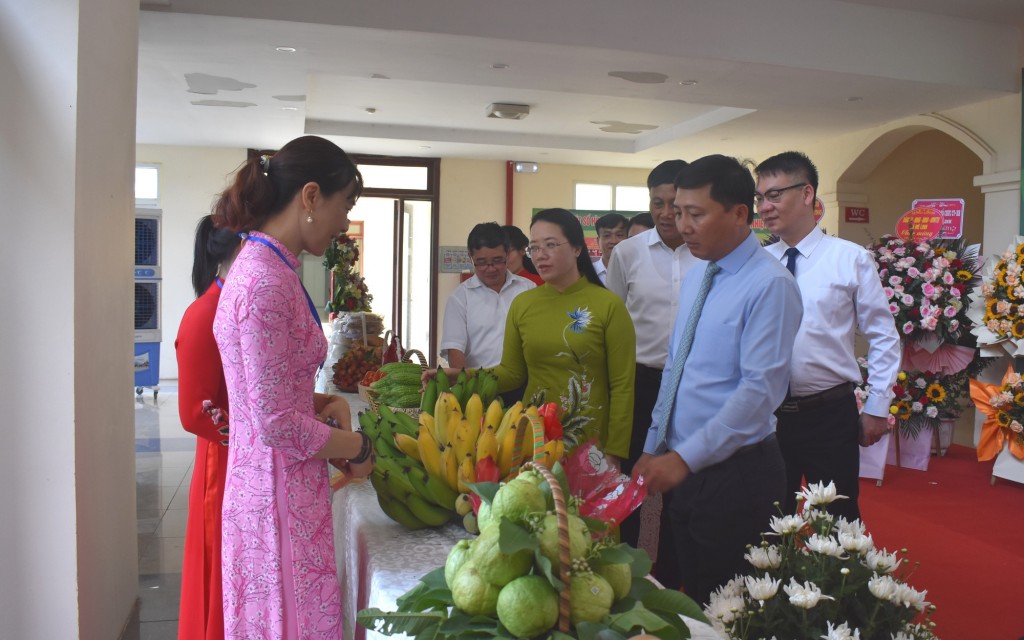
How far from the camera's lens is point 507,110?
873 centimetres

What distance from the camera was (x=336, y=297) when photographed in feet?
17.4

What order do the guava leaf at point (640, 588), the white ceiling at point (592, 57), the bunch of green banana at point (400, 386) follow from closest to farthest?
the guava leaf at point (640, 588)
the bunch of green banana at point (400, 386)
the white ceiling at point (592, 57)

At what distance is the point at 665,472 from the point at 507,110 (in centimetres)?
731

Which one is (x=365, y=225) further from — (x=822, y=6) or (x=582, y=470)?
(x=582, y=470)

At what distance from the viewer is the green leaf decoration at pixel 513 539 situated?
0.98 m

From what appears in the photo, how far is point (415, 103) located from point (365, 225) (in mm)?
4423

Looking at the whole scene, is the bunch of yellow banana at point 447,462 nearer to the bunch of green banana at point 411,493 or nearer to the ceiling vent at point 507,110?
the bunch of green banana at point 411,493

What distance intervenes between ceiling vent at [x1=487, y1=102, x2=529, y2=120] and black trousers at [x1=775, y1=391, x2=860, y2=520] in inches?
258

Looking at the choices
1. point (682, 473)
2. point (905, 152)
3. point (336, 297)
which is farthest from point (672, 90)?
point (682, 473)

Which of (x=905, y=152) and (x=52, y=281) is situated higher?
(x=905, y=152)

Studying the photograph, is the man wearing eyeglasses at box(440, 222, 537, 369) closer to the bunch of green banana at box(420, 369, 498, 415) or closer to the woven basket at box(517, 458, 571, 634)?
the bunch of green banana at box(420, 369, 498, 415)

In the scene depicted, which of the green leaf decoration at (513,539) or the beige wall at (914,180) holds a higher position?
the beige wall at (914,180)

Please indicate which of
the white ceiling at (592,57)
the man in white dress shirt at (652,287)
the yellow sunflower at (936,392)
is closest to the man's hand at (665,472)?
the man in white dress shirt at (652,287)

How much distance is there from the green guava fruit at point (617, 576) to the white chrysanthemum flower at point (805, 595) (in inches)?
11.2
